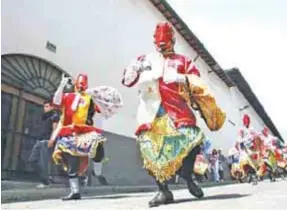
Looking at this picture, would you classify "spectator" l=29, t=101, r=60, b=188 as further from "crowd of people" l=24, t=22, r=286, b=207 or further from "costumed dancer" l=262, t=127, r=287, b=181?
"costumed dancer" l=262, t=127, r=287, b=181

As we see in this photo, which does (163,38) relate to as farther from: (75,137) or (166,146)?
(75,137)

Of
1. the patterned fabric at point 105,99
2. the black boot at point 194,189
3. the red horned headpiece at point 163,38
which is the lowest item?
the black boot at point 194,189

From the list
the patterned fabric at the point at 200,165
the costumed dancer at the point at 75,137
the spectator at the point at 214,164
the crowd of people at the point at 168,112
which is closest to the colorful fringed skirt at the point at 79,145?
the costumed dancer at the point at 75,137

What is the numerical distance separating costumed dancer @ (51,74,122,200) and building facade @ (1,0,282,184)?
1435 mm

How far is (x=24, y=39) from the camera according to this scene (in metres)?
8.12

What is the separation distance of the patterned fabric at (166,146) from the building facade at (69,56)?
1.72m

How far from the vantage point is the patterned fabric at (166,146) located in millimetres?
3955

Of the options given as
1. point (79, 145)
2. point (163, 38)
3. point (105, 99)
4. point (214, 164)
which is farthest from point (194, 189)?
point (214, 164)

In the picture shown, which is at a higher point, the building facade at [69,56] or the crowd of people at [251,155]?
the building facade at [69,56]

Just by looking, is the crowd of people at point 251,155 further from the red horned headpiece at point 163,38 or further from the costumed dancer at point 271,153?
the red horned headpiece at point 163,38

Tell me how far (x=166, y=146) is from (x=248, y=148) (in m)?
6.50

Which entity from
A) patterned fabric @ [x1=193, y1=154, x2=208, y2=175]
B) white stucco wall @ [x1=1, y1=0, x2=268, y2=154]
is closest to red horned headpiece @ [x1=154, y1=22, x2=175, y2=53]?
white stucco wall @ [x1=1, y1=0, x2=268, y2=154]

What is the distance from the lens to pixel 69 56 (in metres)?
9.49

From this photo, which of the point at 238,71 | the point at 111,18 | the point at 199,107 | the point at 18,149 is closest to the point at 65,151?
the point at 199,107
